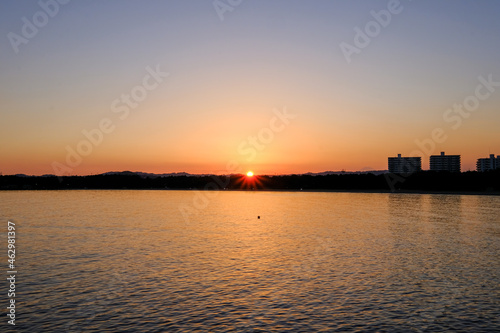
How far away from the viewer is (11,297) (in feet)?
117

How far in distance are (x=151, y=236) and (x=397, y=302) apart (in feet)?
180

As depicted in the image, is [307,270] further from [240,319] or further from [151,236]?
[151,236]

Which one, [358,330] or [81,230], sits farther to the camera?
[81,230]

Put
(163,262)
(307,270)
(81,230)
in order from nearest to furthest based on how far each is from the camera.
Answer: (307,270), (163,262), (81,230)

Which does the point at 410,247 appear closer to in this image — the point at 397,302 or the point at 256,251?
the point at 256,251

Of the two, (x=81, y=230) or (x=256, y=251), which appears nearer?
(x=256, y=251)

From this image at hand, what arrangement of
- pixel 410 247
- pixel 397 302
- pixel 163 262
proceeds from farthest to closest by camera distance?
pixel 410 247 < pixel 163 262 < pixel 397 302

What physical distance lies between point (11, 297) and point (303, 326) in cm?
2425

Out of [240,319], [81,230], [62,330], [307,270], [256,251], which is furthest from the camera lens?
[81,230]

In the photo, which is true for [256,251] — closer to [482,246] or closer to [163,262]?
[163,262]

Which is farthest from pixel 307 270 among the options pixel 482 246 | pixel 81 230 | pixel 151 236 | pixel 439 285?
pixel 81 230

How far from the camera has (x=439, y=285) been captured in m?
41.0

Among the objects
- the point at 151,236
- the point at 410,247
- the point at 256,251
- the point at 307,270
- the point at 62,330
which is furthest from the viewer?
the point at 151,236

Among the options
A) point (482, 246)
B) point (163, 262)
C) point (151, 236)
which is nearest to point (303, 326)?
point (163, 262)
